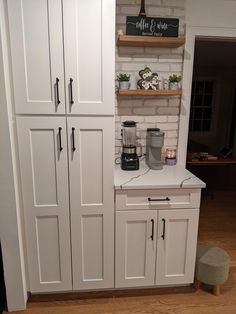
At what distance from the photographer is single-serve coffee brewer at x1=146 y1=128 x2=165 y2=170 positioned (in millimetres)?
2049

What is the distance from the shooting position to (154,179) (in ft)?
6.06

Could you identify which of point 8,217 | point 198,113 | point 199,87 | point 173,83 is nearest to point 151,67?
point 173,83

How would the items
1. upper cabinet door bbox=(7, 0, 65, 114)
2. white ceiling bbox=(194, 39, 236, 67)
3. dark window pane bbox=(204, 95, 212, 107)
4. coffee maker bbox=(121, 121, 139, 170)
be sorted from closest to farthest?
upper cabinet door bbox=(7, 0, 65, 114) → coffee maker bbox=(121, 121, 139, 170) → white ceiling bbox=(194, 39, 236, 67) → dark window pane bbox=(204, 95, 212, 107)

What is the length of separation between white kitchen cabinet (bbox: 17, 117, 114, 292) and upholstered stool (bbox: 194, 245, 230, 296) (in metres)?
0.70

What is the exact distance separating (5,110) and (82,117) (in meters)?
0.47

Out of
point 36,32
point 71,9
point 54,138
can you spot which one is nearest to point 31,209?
point 54,138

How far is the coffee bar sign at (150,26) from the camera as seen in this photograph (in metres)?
1.94

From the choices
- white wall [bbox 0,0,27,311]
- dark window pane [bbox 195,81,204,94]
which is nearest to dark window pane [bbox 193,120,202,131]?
dark window pane [bbox 195,81,204,94]

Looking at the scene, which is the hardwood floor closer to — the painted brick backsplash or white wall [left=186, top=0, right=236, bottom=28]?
the painted brick backsplash

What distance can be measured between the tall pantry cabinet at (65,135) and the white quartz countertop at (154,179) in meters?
0.14

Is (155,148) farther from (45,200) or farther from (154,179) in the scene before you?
(45,200)

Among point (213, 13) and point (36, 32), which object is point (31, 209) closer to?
point (36, 32)

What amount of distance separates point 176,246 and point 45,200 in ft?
3.40

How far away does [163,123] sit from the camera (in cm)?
225
